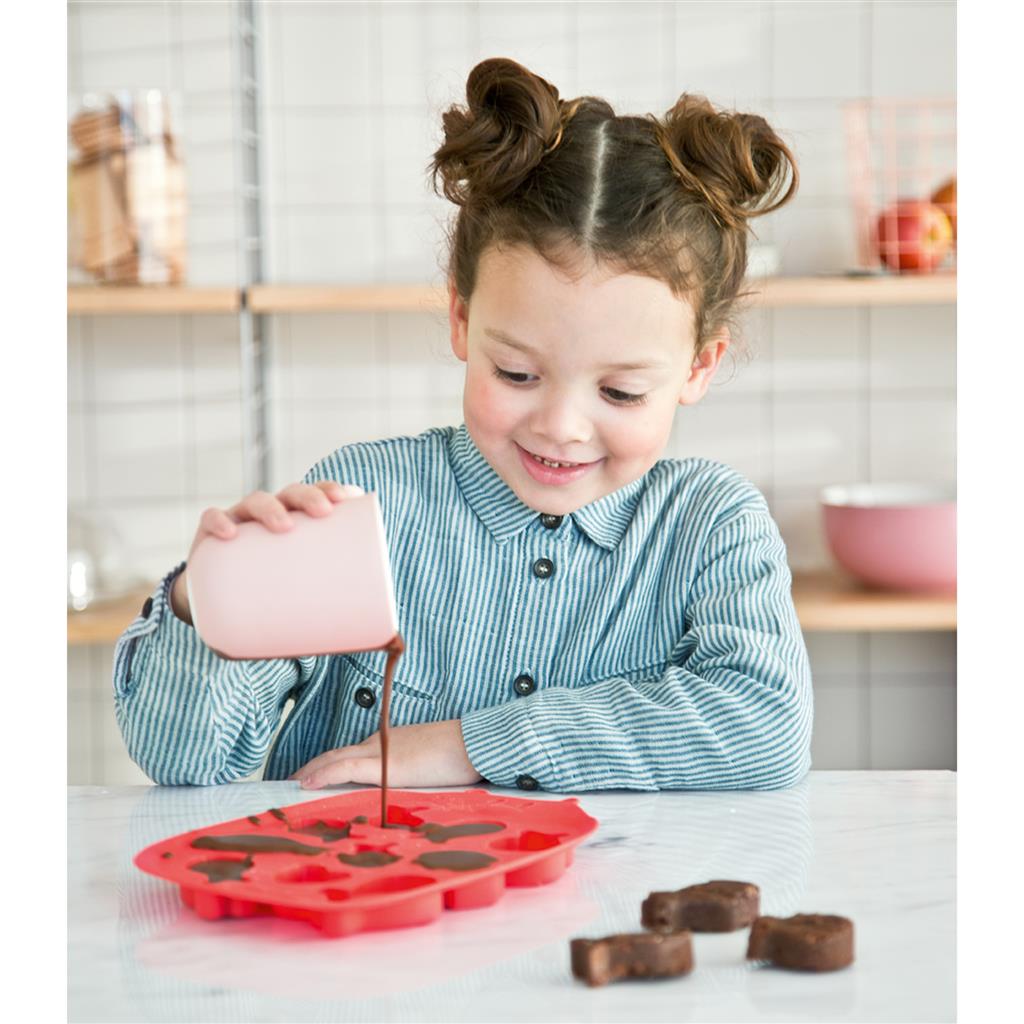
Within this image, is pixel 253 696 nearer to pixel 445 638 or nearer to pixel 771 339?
pixel 445 638

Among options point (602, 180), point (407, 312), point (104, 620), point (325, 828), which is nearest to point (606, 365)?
point (602, 180)

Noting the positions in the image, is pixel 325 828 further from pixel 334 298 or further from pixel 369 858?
pixel 334 298

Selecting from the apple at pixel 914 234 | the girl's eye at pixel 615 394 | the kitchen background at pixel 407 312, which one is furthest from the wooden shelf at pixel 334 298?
A: the girl's eye at pixel 615 394

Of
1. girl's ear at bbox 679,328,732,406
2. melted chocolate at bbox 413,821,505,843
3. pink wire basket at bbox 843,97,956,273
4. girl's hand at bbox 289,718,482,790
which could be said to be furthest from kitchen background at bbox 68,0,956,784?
melted chocolate at bbox 413,821,505,843

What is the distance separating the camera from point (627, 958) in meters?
0.59

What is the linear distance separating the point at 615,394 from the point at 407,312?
144cm

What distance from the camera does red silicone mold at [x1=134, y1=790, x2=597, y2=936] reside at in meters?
0.66

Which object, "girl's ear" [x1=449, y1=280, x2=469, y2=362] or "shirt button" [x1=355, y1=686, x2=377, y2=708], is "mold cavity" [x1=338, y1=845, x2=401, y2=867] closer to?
"shirt button" [x1=355, y1=686, x2=377, y2=708]

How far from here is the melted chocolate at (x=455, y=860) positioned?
697 mm

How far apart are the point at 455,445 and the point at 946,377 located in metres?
1.48

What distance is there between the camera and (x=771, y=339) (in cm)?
246

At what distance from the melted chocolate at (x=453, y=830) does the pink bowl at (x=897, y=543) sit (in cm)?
152

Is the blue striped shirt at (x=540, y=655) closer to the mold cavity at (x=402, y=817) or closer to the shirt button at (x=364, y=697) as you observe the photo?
the shirt button at (x=364, y=697)

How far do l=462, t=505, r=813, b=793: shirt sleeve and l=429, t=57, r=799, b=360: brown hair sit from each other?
A: 0.82ft
